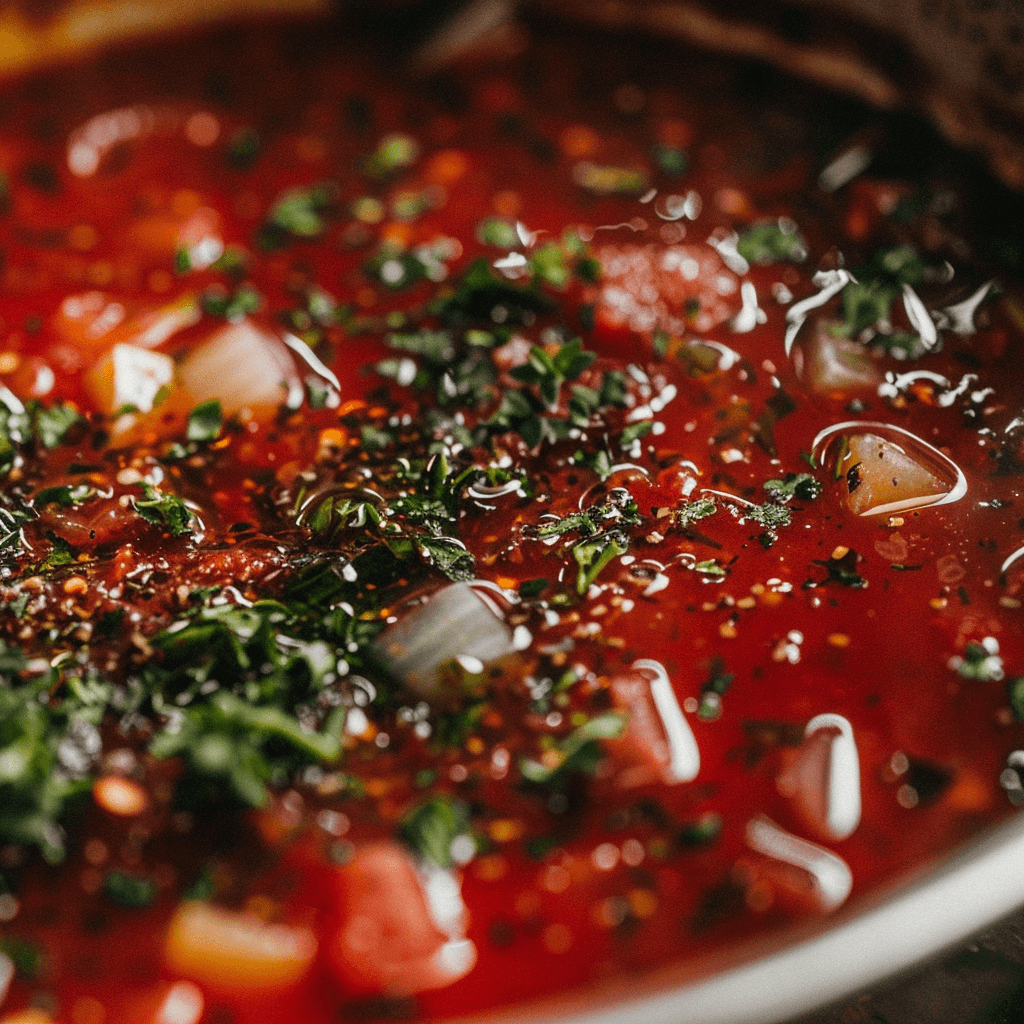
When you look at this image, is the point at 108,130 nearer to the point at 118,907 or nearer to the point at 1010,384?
the point at 118,907

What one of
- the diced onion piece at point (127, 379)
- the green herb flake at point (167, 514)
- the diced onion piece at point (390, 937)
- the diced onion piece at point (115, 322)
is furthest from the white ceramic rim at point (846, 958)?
the diced onion piece at point (115, 322)

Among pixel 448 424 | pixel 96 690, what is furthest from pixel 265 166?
pixel 96 690

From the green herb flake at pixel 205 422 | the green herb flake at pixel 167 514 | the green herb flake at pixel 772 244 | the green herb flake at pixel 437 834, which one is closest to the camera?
the green herb flake at pixel 437 834

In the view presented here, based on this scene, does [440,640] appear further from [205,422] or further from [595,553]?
[205,422]

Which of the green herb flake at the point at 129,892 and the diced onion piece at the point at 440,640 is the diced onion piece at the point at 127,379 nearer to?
the diced onion piece at the point at 440,640

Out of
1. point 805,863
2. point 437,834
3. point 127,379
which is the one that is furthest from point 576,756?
point 127,379

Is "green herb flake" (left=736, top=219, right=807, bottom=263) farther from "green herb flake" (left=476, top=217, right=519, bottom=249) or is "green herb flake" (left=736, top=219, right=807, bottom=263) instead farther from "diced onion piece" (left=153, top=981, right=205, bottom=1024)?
"diced onion piece" (left=153, top=981, right=205, bottom=1024)
